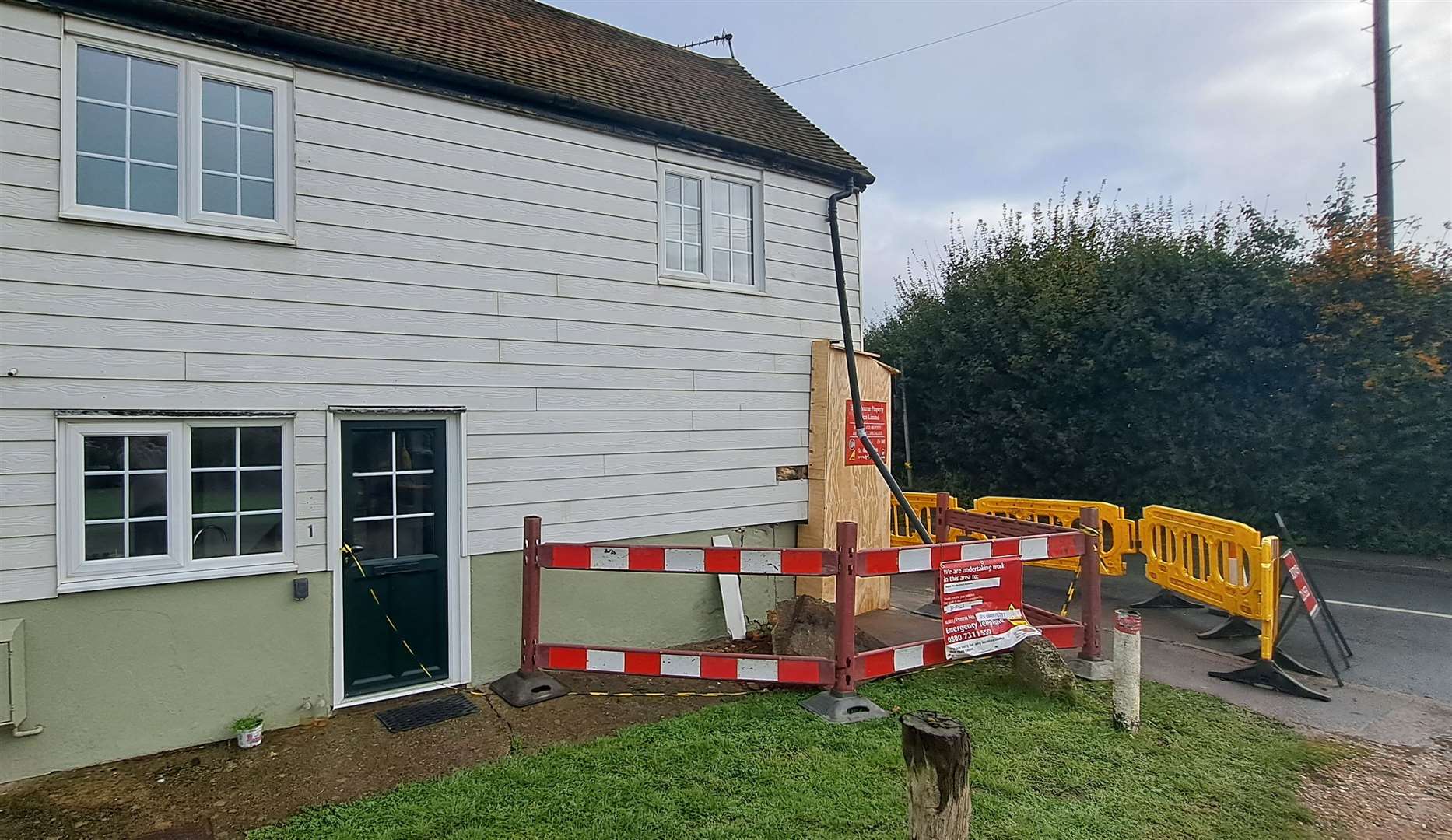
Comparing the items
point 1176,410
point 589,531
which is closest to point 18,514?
point 589,531

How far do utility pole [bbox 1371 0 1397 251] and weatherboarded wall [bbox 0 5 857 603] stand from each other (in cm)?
1140

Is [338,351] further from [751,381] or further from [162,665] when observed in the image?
[751,381]

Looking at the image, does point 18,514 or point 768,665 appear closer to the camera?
point 18,514

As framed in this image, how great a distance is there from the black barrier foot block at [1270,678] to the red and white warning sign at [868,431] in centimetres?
366

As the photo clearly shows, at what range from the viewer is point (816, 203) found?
820cm

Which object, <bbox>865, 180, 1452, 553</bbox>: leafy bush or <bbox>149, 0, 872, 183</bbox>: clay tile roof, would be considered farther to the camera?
<bbox>865, 180, 1452, 553</bbox>: leafy bush

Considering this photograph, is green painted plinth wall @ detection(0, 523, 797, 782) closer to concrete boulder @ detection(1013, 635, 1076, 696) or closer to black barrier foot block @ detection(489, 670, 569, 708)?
black barrier foot block @ detection(489, 670, 569, 708)

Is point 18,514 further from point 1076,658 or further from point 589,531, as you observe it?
point 1076,658

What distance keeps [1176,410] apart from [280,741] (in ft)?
42.9

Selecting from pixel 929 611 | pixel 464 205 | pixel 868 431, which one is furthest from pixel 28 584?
pixel 929 611

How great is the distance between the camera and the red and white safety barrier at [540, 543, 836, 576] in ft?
17.5

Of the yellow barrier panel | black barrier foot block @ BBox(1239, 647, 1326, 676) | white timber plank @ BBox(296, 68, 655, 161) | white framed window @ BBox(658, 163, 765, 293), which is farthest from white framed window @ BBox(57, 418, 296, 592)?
the yellow barrier panel

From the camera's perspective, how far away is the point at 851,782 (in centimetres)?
428

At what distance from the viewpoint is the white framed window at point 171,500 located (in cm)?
464
